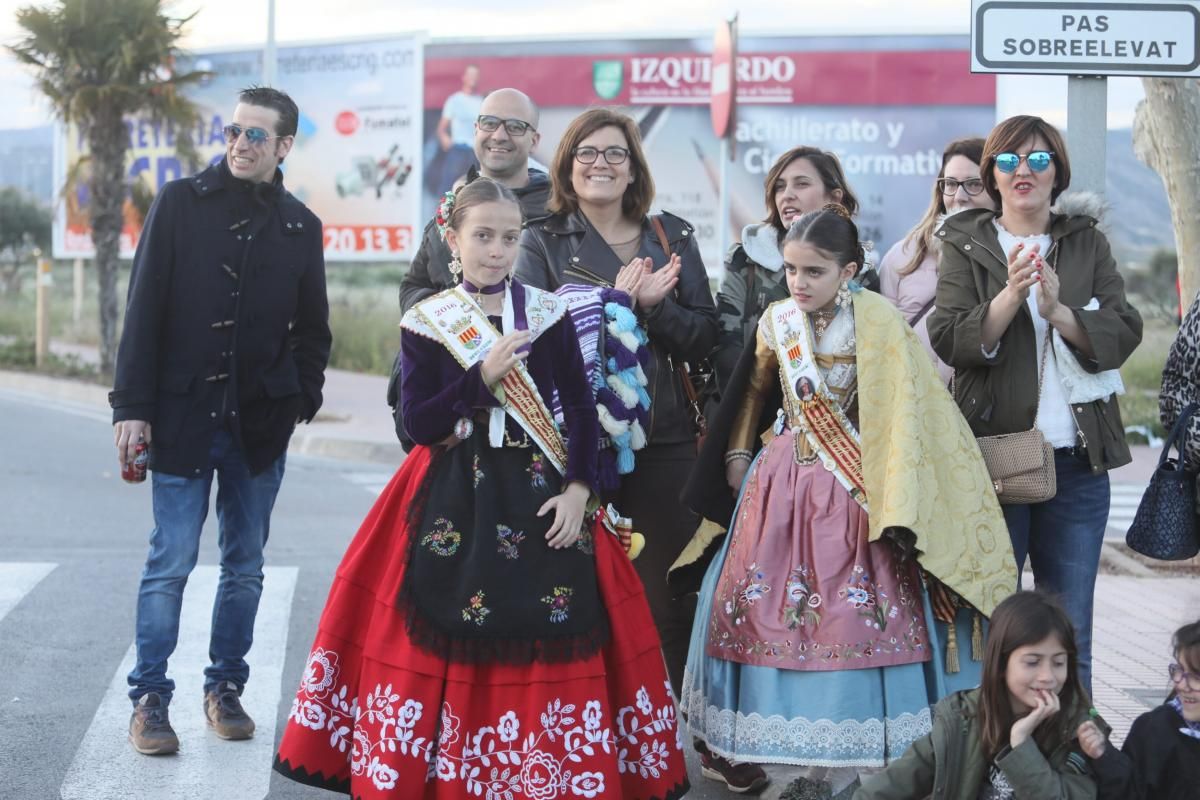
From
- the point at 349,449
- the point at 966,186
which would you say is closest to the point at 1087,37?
the point at 966,186

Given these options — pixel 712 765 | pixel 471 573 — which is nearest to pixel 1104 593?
pixel 712 765

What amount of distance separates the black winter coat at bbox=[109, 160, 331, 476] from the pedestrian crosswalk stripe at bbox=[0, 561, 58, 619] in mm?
2655

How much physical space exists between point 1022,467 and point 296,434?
41.9 feet

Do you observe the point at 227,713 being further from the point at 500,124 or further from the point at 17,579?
the point at 17,579

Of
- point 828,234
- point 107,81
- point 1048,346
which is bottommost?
point 1048,346

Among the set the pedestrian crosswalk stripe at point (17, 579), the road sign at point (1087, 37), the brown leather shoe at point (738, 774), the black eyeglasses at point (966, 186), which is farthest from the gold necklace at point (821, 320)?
the pedestrian crosswalk stripe at point (17, 579)

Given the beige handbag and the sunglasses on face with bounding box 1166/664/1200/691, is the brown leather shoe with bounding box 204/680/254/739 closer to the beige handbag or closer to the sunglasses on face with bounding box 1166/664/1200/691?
the beige handbag

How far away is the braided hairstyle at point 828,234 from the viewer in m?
4.71

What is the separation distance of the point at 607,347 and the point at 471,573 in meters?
0.93

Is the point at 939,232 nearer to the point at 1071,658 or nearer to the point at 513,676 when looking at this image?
the point at 1071,658

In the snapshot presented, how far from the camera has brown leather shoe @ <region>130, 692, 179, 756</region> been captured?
5.26m

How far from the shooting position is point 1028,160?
4797mm

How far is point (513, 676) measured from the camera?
4.30m

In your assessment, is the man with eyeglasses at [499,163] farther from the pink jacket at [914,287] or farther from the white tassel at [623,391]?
the pink jacket at [914,287]
